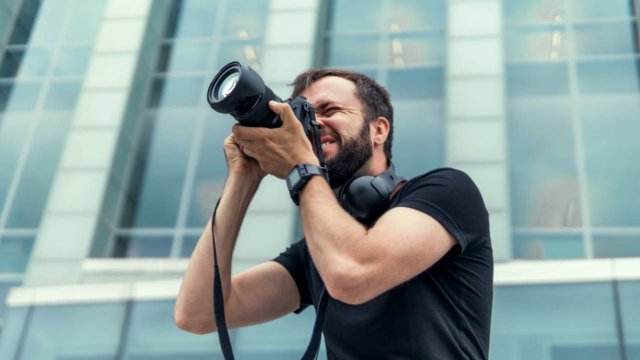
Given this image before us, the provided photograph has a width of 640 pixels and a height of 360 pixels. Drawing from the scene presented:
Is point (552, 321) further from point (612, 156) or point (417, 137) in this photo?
point (417, 137)

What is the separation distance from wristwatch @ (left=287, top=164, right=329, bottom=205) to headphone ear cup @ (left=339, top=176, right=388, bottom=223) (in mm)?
129

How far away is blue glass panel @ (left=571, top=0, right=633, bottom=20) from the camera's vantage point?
9219 millimetres

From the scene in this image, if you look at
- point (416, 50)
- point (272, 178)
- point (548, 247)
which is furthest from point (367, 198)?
point (416, 50)

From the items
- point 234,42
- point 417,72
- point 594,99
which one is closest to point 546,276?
point 594,99

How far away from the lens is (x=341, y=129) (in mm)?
2279

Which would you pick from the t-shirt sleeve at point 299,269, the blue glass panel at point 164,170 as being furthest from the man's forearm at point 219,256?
the blue glass panel at point 164,170

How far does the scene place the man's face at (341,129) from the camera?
2246 mm

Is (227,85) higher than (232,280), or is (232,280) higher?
(227,85)

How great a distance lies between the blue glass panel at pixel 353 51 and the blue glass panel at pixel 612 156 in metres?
2.63

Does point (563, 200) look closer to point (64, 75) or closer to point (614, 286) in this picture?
point (614, 286)

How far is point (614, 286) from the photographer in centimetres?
703

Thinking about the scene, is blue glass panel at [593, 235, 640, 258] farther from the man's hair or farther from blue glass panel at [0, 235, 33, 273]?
blue glass panel at [0, 235, 33, 273]

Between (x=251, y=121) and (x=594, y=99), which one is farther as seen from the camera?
(x=594, y=99)

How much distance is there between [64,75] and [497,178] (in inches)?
236
